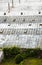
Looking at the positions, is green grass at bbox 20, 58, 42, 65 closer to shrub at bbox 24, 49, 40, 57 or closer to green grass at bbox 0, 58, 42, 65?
green grass at bbox 0, 58, 42, 65

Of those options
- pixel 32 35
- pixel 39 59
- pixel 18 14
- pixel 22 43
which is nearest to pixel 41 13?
pixel 18 14

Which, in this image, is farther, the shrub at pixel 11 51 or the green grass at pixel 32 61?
the shrub at pixel 11 51

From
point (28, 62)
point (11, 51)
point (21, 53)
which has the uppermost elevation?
point (11, 51)

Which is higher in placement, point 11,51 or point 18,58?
point 11,51

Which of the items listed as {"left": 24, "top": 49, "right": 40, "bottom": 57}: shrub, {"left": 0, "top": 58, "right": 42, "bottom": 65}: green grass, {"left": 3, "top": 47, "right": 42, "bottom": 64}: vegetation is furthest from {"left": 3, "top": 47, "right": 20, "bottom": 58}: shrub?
{"left": 24, "top": 49, "right": 40, "bottom": 57}: shrub

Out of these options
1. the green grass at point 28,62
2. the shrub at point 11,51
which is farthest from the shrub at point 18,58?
the shrub at point 11,51

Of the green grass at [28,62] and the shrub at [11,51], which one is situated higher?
the shrub at [11,51]

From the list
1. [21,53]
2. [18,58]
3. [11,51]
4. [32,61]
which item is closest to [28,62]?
[32,61]

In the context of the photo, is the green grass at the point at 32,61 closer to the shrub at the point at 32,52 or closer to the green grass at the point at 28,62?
the green grass at the point at 28,62

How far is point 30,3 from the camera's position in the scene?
18.9m

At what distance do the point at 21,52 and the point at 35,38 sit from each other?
169 centimetres

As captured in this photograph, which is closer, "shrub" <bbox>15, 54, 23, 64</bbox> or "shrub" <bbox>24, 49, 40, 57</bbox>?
"shrub" <bbox>15, 54, 23, 64</bbox>

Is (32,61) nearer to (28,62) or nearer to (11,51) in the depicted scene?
(28,62)

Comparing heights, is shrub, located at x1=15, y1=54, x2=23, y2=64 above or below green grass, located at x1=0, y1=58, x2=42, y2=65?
above
